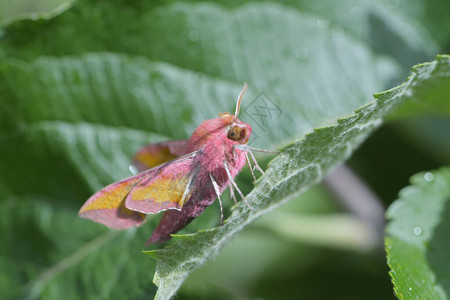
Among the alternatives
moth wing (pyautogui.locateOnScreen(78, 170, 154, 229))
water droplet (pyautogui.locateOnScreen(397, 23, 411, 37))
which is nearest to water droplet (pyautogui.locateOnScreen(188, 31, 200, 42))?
moth wing (pyautogui.locateOnScreen(78, 170, 154, 229))

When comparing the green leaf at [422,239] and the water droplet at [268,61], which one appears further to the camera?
the water droplet at [268,61]

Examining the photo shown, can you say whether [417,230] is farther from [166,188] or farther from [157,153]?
[157,153]

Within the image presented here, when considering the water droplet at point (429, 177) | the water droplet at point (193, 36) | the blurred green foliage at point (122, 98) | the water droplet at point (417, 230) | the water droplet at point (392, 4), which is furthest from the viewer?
the water droplet at point (392, 4)

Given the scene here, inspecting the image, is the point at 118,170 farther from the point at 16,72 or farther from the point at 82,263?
the point at 16,72

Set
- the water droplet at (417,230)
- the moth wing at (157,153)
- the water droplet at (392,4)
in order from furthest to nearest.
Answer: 1. the water droplet at (392,4)
2. the moth wing at (157,153)
3. the water droplet at (417,230)

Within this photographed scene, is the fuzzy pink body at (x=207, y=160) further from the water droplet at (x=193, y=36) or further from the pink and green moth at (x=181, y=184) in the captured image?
the water droplet at (x=193, y=36)

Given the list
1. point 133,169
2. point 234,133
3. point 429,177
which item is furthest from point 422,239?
point 133,169

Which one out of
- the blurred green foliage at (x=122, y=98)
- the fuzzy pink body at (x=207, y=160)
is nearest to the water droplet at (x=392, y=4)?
the blurred green foliage at (x=122, y=98)

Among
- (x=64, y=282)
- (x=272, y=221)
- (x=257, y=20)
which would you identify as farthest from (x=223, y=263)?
(x=257, y=20)
